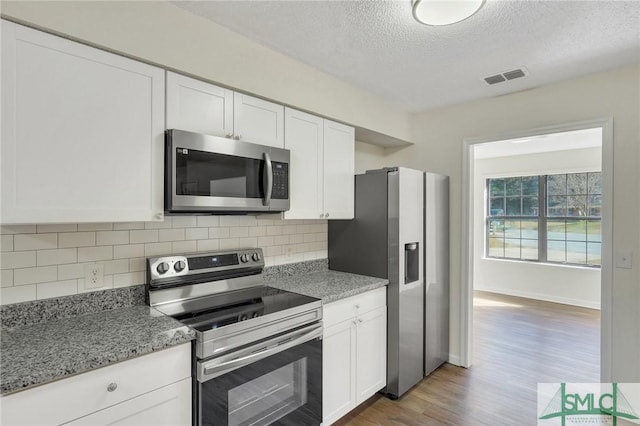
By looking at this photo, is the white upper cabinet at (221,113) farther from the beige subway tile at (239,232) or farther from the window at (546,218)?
the window at (546,218)

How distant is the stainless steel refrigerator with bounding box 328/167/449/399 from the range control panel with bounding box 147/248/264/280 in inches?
33.2

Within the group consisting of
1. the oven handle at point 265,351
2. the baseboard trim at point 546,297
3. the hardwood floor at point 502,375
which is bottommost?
the hardwood floor at point 502,375

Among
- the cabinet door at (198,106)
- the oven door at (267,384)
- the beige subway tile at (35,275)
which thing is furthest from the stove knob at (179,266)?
the cabinet door at (198,106)

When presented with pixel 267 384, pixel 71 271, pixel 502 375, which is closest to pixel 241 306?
pixel 267 384

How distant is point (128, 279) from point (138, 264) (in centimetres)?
9

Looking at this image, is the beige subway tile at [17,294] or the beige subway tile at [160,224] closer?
the beige subway tile at [17,294]

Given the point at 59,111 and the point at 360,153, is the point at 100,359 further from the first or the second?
the point at 360,153

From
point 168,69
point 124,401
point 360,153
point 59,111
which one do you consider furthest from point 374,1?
point 124,401

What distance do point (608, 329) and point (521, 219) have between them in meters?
4.00

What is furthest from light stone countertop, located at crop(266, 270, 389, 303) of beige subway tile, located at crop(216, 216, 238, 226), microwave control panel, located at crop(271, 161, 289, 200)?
microwave control panel, located at crop(271, 161, 289, 200)

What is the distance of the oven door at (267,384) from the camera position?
4.99 feet

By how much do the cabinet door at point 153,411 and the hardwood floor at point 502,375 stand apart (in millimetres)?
1285

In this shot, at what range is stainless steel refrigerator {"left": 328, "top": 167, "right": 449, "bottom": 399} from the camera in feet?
8.63

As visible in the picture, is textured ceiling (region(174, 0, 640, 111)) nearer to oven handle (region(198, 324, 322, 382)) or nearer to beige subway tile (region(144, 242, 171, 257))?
beige subway tile (region(144, 242, 171, 257))
